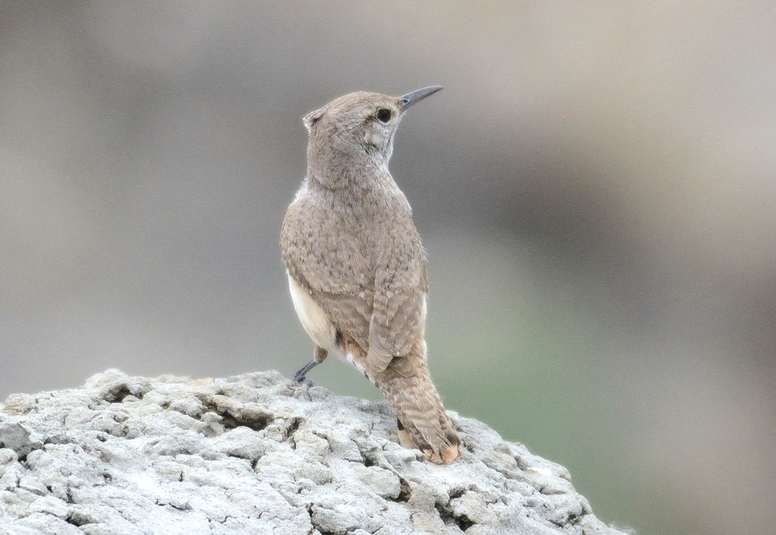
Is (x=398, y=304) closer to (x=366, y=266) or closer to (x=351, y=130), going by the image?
(x=366, y=266)

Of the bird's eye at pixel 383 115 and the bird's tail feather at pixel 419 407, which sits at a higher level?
the bird's eye at pixel 383 115

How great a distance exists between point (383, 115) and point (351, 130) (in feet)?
0.58

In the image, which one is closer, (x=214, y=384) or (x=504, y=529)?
(x=504, y=529)

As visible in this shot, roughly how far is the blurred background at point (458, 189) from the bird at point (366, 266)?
500 cm

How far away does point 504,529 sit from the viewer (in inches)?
240

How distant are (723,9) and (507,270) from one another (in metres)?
3.17

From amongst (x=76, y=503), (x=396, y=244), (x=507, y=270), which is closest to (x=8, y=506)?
(x=76, y=503)

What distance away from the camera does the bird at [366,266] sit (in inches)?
271

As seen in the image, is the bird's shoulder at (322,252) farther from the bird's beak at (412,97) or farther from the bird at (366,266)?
the bird's beak at (412,97)

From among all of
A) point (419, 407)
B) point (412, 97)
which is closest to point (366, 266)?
point (419, 407)

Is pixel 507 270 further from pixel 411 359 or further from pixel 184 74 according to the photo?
pixel 411 359

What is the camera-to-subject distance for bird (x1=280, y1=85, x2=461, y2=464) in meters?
6.89

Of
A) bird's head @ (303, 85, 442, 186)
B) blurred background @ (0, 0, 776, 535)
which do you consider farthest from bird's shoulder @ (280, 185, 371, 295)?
blurred background @ (0, 0, 776, 535)

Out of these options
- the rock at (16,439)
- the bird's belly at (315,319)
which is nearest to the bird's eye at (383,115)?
the bird's belly at (315,319)
